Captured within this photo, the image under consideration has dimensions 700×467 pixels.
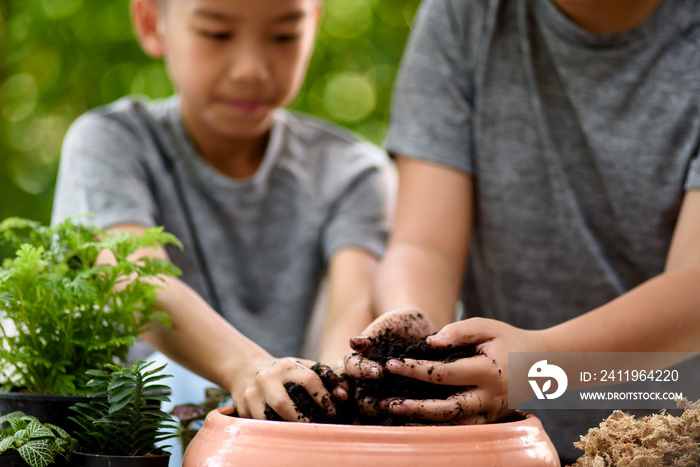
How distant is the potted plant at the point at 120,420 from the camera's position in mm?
811

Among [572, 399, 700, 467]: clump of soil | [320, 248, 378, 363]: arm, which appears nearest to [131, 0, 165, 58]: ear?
[320, 248, 378, 363]: arm

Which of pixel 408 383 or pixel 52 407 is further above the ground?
pixel 408 383

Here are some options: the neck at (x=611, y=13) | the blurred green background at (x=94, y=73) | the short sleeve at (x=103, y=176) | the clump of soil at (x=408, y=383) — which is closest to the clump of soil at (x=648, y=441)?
the clump of soil at (x=408, y=383)

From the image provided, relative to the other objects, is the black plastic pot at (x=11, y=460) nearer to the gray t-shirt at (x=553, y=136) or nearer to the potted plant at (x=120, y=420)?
the potted plant at (x=120, y=420)

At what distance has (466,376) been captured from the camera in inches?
30.5

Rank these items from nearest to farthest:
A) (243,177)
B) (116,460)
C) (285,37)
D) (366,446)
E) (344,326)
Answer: (366,446) → (116,460) → (344,326) → (285,37) → (243,177)

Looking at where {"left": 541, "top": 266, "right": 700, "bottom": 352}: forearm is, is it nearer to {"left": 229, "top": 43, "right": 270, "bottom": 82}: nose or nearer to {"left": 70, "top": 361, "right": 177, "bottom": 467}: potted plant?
{"left": 70, "top": 361, "right": 177, "bottom": 467}: potted plant

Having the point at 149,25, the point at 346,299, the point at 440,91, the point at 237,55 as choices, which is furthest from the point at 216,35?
the point at 346,299

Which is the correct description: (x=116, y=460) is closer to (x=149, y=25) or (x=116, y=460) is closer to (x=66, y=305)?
(x=66, y=305)

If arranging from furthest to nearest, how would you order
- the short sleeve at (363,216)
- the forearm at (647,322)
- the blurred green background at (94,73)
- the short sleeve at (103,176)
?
the blurred green background at (94,73)
the short sleeve at (363,216)
the short sleeve at (103,176)
the forearm at (647,322)

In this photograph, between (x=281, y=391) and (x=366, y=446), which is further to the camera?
(x=281, y=391)

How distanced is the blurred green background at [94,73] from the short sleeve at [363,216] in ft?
6.56

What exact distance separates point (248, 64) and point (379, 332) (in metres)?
0.83

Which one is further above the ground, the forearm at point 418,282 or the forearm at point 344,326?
the forearm at point 418,282
